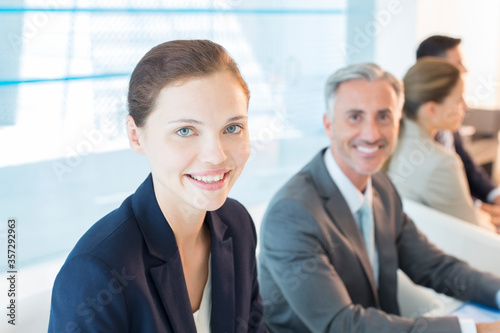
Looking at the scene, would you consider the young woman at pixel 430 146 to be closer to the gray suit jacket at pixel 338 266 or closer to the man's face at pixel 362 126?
the gray suit jacket at pixel 338 266

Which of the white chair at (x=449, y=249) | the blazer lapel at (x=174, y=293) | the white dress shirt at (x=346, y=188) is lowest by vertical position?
the white chair at (x=449, y=249)

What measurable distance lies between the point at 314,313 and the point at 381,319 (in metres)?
0.19

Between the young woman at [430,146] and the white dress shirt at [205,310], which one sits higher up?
the young woman at [430,146]

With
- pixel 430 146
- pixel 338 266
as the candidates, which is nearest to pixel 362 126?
pixel 338 266

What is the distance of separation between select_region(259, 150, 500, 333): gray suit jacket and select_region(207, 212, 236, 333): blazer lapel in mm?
311

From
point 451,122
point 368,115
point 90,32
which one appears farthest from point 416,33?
point 90,32

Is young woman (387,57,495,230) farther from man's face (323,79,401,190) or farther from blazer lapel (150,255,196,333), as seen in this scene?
blazer lapel (150,255,196,333)

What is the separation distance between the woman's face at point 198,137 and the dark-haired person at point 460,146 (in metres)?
2.05

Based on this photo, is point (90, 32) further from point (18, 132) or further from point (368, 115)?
point (368, 115)

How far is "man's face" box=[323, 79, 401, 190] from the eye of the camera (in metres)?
1.68

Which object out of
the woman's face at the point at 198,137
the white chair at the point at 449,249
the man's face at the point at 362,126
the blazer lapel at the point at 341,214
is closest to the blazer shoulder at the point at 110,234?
the woman's face at the point at 198,137

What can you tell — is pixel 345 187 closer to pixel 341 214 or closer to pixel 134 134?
pixel 341 214

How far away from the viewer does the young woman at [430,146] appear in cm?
228

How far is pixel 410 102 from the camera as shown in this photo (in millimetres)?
2383
